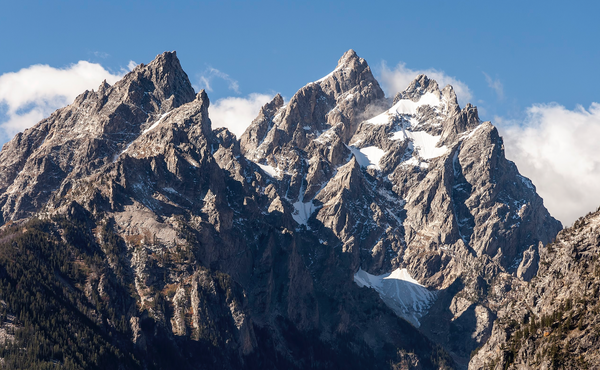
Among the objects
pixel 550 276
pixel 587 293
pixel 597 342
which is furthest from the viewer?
pixel 550 276

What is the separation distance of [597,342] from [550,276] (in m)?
24.5

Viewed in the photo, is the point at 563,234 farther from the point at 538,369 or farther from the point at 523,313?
the point at 538,369

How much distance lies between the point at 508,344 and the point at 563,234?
25.3 m

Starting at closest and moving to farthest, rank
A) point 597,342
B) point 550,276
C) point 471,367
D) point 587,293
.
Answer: point 597,342
point 587,293
point 550,276
point 471,367

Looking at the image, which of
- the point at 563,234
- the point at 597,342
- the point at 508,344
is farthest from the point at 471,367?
the point at 597,342

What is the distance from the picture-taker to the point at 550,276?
144500 millimetres

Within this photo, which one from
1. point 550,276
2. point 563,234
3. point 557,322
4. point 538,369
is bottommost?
point 538,369

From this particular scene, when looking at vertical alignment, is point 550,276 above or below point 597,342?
above

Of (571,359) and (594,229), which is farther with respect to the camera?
(594,229)

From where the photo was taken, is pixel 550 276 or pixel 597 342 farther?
pixel 550 276

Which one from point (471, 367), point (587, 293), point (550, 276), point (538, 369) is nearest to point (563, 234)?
point (550, 276)

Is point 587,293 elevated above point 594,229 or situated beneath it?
situated beneath

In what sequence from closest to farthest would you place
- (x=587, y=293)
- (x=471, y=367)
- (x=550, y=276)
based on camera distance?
(x=587, y=293) < (x=550, y=276) < (x=471, y=367)

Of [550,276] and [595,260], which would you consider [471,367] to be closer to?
[550,276]
